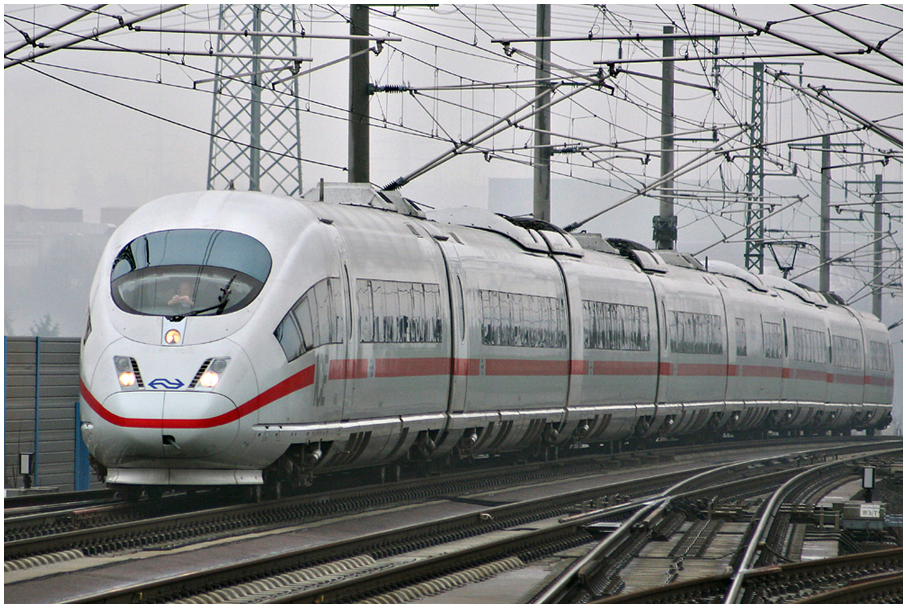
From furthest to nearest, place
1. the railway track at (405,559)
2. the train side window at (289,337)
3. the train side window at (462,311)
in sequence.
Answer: the train side window at (462,311) < the train side window at (289,337) < the railway track at (405,559)

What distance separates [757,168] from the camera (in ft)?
151

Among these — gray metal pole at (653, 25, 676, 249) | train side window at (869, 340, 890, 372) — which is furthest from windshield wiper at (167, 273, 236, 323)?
train side window at (869, 340, 890, 372)

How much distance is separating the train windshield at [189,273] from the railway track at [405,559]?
295 cm

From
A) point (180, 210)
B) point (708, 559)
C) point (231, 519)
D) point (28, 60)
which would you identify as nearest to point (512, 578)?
point (708, 559)

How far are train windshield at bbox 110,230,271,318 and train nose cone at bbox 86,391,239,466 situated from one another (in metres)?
0.88

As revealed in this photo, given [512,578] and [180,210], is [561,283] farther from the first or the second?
[512,578]

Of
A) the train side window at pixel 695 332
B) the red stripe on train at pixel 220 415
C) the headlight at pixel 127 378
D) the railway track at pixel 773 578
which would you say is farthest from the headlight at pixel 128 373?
the train side window at pixel 695 332

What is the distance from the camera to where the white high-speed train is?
1312 cm

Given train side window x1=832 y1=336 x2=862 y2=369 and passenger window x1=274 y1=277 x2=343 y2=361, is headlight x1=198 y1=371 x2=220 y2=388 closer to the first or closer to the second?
passenger window x1=274 y1=277 x2=343 y2=361

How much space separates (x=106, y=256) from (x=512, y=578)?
18.8 ft

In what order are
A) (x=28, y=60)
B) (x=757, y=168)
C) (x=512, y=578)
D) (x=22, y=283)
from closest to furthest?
A: 1. (x=512, y=578)
2. (x=28, y=60)
3. (x=757, y=168)
4. (x=22, y=283)

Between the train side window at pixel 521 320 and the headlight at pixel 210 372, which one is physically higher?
the train side window at pixel 521 320

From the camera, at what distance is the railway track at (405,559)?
9.31 m

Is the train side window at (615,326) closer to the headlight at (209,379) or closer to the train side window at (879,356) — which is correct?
the headlight at (209,379)
